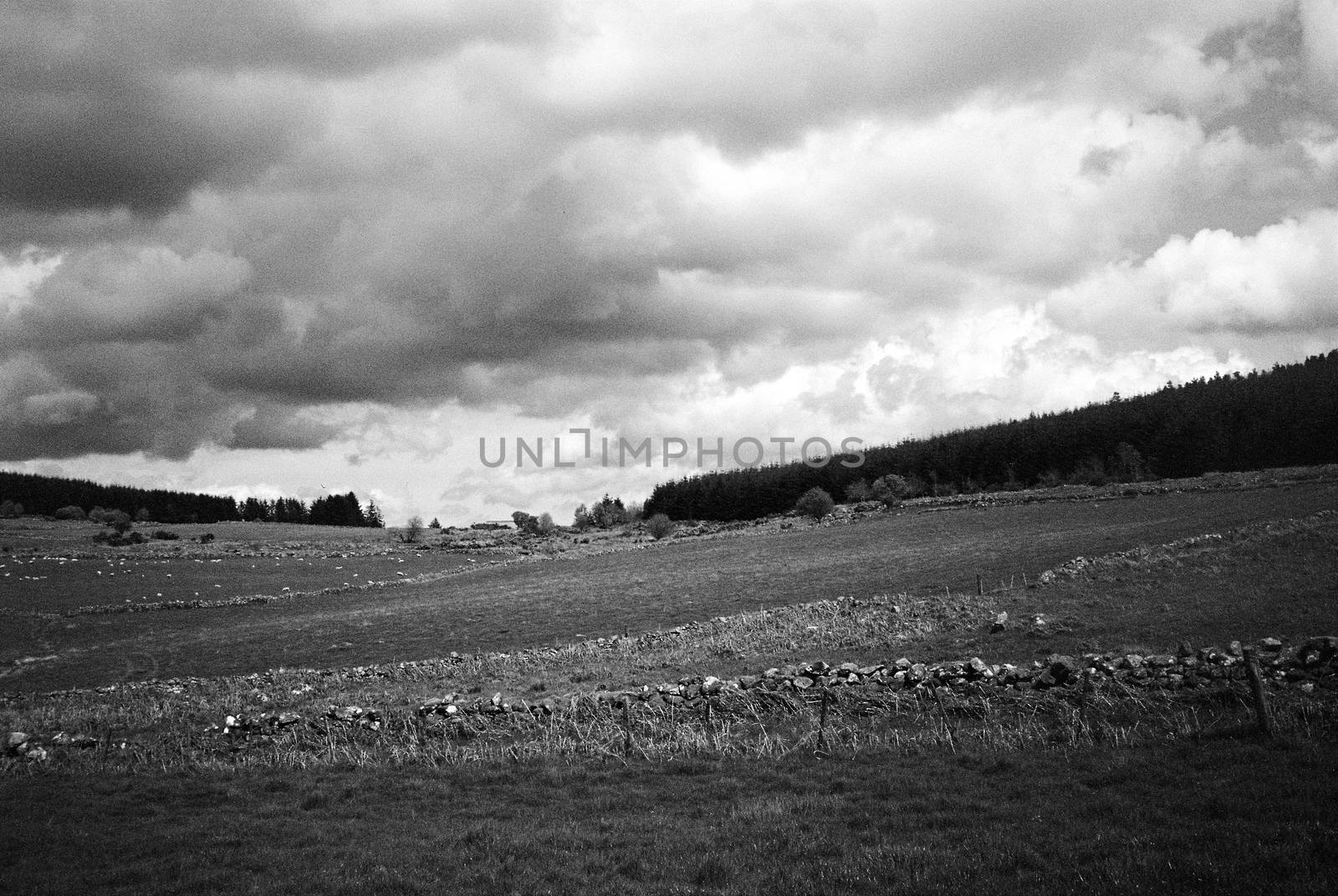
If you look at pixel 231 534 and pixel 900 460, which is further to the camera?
pixel 900 460

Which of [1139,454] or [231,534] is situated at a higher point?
[1139,454]

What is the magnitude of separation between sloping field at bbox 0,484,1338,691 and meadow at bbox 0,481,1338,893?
258 centimetres

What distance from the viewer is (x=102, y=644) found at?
4950cm

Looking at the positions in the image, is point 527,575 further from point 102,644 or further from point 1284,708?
point 1284,708

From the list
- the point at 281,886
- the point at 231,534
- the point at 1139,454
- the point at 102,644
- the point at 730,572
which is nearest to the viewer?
the point at 281,886

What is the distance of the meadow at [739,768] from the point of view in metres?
10.3

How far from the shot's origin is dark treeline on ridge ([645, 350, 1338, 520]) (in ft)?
362

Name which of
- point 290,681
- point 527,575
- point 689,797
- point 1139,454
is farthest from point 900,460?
point 689,797

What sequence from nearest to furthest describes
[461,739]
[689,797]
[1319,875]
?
[1319,875] < [689,797] < [461,739]

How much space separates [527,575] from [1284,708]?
244 ft

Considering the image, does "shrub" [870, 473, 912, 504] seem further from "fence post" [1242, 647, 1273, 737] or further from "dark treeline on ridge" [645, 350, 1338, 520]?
"fence post" [1242, 647, 1273, 737]

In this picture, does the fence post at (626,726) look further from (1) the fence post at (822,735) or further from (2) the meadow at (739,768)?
(1) the fence post at (822,735)

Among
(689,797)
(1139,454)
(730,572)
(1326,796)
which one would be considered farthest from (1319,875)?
(1139,454)

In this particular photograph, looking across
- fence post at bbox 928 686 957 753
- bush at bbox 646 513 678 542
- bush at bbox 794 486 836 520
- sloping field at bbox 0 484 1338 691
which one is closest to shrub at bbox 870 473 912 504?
bush at bbox 794 486 836 520
